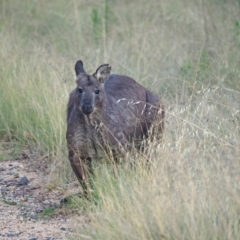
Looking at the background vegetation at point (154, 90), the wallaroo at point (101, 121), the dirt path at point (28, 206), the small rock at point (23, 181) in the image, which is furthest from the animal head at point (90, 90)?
the small rock at point (23, 181)

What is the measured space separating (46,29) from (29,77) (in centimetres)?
403

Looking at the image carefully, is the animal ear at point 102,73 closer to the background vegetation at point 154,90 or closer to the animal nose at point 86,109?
the animal nose at point 86,109

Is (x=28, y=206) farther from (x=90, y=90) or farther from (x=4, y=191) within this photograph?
(x=90, y=90)

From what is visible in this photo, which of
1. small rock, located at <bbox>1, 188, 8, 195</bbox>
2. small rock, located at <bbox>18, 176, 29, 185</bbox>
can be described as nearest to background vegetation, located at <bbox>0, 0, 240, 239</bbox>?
small rock, located at <bbox>18, 176, 29, 185</bbox>

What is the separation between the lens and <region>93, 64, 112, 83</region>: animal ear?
8.45 meters

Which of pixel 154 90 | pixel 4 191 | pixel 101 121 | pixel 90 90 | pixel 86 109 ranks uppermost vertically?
pixel 90 90

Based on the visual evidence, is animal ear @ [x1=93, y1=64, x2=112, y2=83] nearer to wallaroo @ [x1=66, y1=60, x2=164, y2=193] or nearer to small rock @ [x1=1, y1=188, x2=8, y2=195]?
wallaroo @ [x1=66, y1=60, x2=164, y2=193]

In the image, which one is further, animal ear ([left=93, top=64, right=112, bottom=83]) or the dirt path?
animal ear ([left=93, top=64, right=112, bottom=83])

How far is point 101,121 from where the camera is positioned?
838 centimetres

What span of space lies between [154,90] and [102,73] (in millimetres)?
2591

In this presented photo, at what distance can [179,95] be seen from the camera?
10.4m

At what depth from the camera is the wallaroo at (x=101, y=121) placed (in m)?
8.20

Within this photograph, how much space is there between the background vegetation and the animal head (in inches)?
22.1

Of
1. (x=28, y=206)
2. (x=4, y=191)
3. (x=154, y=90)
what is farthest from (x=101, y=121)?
(x=154, y=90)
